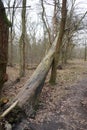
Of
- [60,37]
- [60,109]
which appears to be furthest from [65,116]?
[60,37]

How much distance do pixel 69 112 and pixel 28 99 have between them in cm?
183

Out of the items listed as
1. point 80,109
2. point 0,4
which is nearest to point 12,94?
point 80,109

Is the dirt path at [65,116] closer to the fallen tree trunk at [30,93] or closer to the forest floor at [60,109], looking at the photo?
the forest floor at [60,109]

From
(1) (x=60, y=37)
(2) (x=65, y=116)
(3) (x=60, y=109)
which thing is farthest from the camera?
(1) (x=60, y=37)

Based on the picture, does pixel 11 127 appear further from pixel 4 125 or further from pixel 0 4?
pixel 0 4

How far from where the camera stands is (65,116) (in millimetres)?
7801

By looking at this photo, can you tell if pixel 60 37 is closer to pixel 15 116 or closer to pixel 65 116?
pixel 65 116

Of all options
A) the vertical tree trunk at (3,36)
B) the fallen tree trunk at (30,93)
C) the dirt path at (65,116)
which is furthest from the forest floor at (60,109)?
the vertical tree trunk at (3,36)

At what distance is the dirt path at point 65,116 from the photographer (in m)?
6.90

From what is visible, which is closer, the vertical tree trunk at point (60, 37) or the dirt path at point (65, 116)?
the dirt path at point (65, 116)

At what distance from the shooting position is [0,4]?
23.9ft

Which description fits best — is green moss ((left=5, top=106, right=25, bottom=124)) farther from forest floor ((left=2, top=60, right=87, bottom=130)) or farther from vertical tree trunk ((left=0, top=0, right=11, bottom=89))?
vertical tree trunk ((left=0, top=0, right=11, bottom=89))

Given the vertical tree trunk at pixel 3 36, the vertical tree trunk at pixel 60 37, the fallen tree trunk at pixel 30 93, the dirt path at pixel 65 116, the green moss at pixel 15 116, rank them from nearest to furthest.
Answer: the green moss at pixel 15 116 → the dirt path at pixel 65 116 → the fallen tree trunk at pixel 30 93 → the vertical tree trunk at pixel 3 36 → the vertical tree trunk at pixel 60 37

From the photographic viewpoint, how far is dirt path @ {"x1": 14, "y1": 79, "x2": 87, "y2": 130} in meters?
6.90
